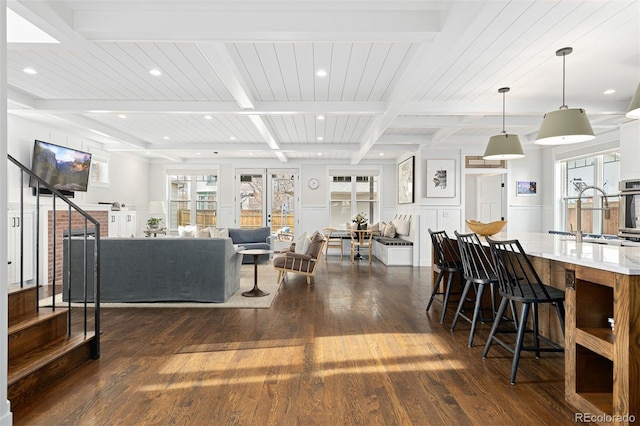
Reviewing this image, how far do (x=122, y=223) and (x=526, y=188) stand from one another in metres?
8.39

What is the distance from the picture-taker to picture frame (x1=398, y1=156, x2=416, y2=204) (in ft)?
27.4

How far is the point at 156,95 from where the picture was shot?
4.59 m

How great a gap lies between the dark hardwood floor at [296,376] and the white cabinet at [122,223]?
3686 mm

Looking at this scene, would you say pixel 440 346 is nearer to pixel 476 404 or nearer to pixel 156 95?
pixel 476 404

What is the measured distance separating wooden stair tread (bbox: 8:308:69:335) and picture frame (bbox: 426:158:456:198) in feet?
21.8

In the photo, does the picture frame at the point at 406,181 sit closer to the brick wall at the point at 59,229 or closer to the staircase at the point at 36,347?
the brick wall at the point at 59,229

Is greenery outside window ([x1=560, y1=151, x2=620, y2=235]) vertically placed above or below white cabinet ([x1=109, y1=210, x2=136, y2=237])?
above

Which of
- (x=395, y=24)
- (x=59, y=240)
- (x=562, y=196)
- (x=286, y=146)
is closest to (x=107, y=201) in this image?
(x=59, y=240)

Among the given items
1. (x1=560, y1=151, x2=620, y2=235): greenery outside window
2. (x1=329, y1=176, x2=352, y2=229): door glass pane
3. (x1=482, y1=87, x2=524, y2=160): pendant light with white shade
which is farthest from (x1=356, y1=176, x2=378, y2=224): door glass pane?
(x1=482, y1=87, x2=524, y2=160): pendant light with white shade

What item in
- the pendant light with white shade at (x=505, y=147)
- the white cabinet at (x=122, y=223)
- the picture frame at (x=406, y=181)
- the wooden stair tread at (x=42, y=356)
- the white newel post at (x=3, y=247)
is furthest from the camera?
the picture frame at (x=406, y=181)

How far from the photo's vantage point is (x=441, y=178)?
7820 millimetres

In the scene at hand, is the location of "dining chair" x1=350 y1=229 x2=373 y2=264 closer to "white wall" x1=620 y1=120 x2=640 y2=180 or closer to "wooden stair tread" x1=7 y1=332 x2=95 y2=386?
"white wall" x1=620 y1=120 x2=640 y2=180

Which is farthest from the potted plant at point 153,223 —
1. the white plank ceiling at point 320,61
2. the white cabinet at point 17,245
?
the white cabinet at point 17,245

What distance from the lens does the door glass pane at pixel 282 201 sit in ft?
33.2
